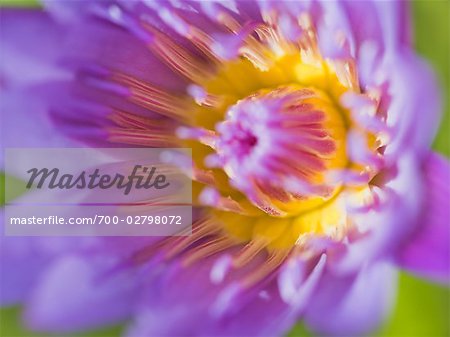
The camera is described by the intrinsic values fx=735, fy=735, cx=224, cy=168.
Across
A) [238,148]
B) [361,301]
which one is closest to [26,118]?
[238,148]

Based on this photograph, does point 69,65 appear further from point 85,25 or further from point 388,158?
point 388,158

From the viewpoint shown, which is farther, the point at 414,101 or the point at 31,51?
the point at 31,51

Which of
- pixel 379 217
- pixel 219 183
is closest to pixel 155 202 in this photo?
pixel 219 183

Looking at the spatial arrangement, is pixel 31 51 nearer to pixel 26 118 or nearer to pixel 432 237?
pixel 26 118

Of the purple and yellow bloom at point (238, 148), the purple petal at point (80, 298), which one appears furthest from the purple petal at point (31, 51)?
the purple petal at point (80, 298)

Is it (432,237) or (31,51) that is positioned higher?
(31,51)
